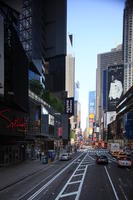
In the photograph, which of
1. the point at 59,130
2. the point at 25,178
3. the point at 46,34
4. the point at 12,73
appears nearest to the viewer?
the point at 25,178

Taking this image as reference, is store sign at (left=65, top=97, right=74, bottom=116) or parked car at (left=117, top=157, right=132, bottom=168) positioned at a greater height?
store sign at (left=65, top=97, right=74, bottom=116)

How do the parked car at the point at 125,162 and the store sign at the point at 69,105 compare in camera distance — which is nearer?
the parked car at the point at 125,162

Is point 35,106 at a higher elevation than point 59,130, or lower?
higher

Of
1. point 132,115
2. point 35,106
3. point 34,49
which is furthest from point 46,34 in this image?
point 35,106

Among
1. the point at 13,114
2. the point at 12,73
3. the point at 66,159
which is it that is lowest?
the point at 66,159

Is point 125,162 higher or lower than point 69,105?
lower

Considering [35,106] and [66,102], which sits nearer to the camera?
[35,106]

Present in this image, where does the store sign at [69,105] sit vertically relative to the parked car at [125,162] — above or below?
above

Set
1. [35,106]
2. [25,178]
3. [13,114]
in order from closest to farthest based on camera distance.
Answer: [25,178] → [13,114] → [35,106]

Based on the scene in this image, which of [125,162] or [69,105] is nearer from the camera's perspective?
[125,162]

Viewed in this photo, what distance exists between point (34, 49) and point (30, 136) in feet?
196

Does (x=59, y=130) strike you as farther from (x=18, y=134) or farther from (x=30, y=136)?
(x=18, y=134)

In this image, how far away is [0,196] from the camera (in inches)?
587

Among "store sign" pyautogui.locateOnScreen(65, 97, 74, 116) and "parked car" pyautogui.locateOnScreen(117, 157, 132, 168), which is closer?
"parked car" pyautogui.locateOnScreen(117, 157, 132, 168)
